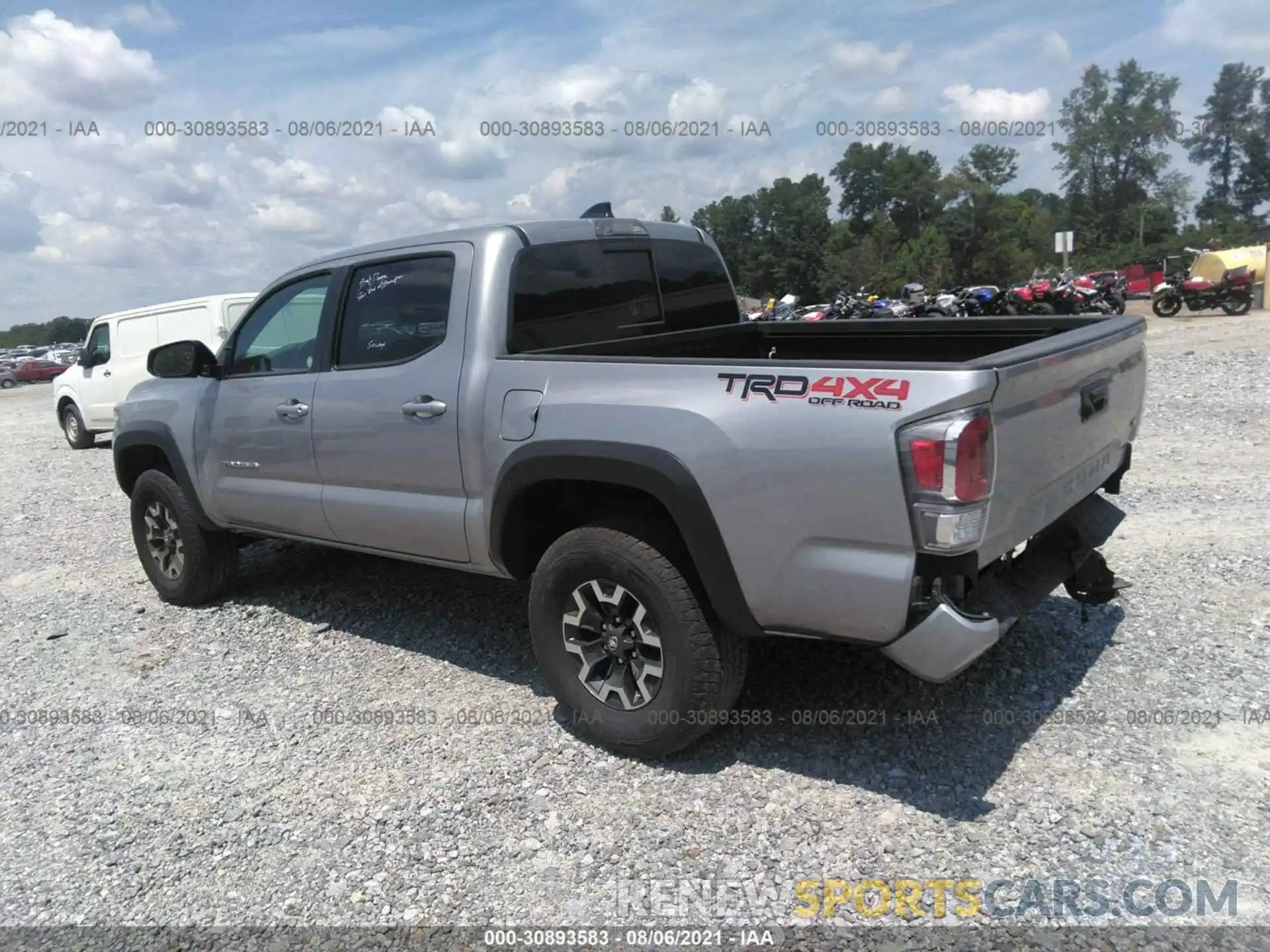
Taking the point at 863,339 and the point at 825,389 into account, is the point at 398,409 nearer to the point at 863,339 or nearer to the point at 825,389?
the point at 825,389

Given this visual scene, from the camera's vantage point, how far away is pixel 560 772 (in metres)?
3.53

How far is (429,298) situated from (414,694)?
5.80ft

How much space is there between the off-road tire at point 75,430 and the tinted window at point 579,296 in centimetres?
1242

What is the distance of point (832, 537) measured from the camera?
2885 mm

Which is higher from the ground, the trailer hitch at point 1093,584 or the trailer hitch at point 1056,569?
the trailer hitch at point 1056,569

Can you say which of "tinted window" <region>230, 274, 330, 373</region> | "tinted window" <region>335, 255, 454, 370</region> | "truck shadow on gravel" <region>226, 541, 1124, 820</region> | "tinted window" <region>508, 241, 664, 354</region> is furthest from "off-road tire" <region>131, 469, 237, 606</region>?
"tinted window" <region>508, 241, 664, 354</region>

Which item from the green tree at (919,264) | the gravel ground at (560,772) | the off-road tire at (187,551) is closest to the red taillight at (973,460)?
the gravel ground at (560,772)

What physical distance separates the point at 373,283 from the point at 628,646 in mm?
2094

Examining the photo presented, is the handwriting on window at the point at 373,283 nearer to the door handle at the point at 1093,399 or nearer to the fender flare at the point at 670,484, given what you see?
the fender flare at the point at 670,484

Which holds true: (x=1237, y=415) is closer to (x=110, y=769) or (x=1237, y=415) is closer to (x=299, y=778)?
(x=299, y=778)

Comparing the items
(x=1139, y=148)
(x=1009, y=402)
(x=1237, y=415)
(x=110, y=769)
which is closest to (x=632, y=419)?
(x=1009, y=402)

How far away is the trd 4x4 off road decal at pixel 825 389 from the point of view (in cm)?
274

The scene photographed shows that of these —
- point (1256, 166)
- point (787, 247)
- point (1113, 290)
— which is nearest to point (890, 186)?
point (787, 247)

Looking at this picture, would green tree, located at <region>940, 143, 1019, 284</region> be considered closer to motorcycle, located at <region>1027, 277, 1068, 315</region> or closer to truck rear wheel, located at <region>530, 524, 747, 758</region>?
motorcycle, located at <region>1027, 277, 1068, 315</region>
